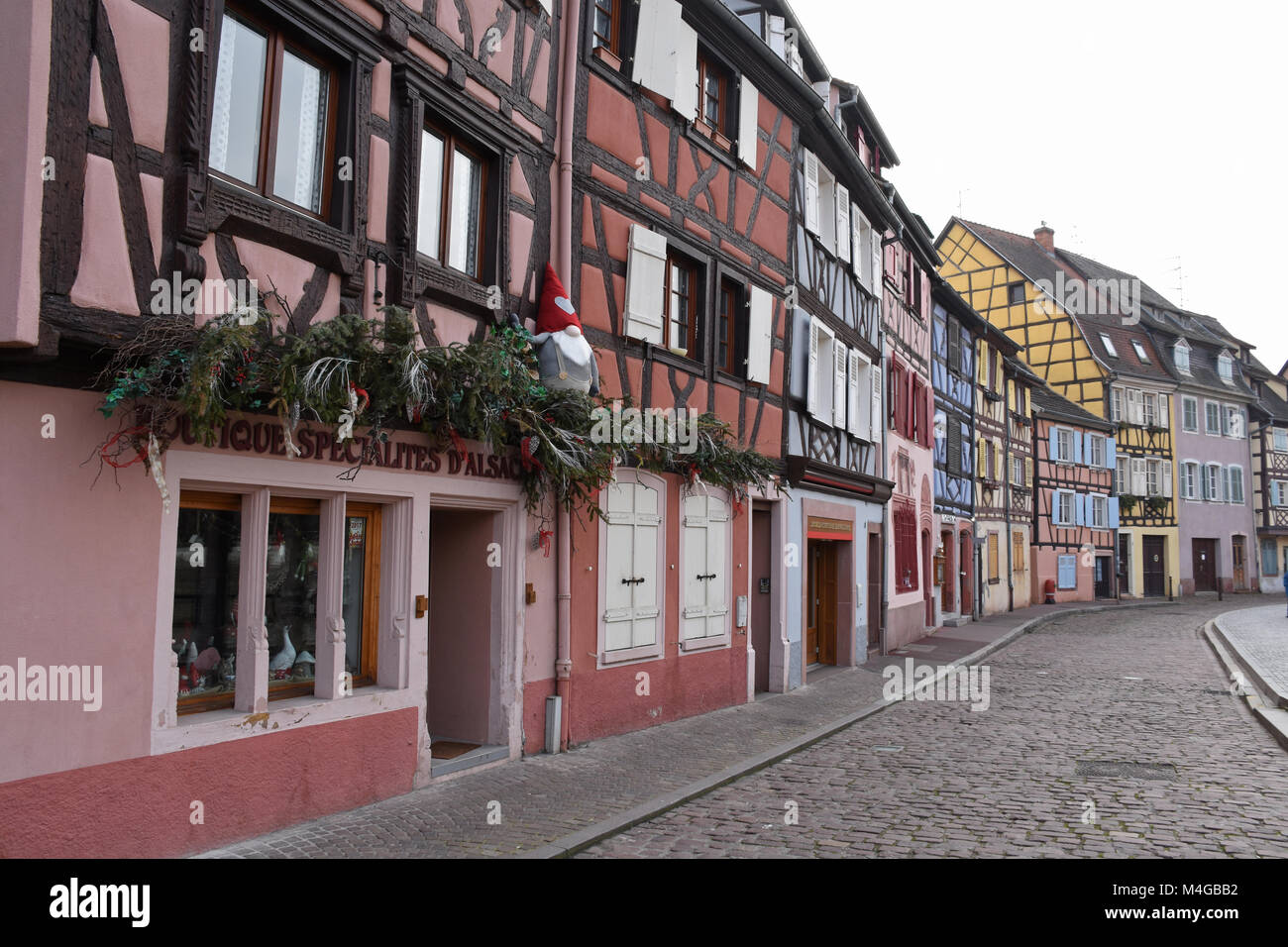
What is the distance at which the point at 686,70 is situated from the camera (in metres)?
11.2

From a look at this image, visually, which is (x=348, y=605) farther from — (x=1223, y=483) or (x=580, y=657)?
(x=1223, y=483)

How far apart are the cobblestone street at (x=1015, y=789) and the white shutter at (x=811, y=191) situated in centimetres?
724

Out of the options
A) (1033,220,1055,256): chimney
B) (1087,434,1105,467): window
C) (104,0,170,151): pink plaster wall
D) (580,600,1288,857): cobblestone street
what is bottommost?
(580,600,1288,857): cobblestone street

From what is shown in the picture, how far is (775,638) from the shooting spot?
13.5m

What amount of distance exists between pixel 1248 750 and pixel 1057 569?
96.3 ft

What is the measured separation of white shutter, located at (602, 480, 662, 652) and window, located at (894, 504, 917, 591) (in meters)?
10.3

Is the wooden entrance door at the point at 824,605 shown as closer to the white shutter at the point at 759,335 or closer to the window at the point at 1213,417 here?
the white shutter at the point at 759,335

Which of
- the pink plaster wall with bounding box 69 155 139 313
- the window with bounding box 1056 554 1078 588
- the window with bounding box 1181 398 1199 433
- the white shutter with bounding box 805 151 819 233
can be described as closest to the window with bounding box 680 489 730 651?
the white shutter with bounding box 805 151 819 233

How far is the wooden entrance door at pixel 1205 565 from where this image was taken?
44672mm

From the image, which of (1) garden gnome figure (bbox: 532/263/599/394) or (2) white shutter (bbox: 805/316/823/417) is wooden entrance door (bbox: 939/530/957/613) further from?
(1) garden gnome figure (bbox: 532/263/599/394)

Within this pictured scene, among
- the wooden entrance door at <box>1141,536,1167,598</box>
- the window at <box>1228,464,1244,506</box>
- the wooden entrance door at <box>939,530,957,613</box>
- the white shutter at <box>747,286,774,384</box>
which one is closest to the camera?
the white shutter at <box>747,286,774,384</box>

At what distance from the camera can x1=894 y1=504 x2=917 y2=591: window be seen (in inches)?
783
